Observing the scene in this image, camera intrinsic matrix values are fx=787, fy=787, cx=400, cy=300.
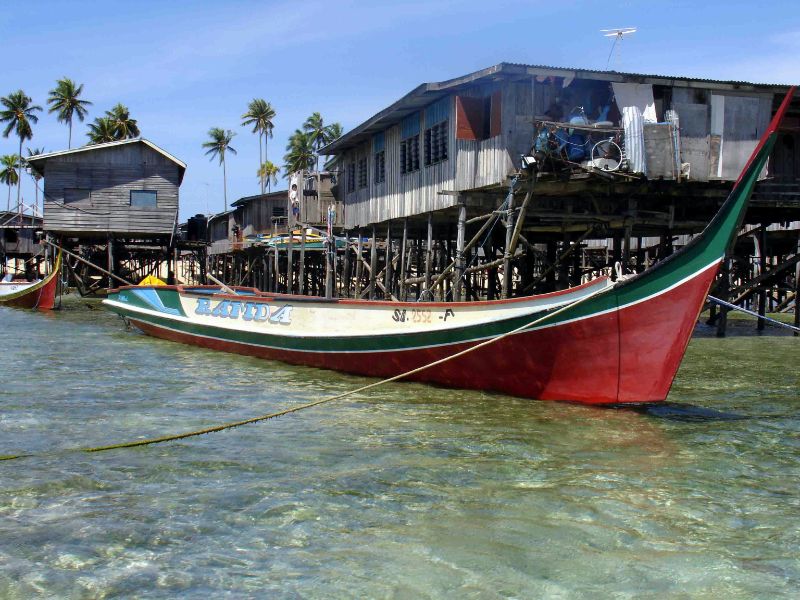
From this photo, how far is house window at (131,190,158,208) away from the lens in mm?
30688

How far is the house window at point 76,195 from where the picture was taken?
3012 cm

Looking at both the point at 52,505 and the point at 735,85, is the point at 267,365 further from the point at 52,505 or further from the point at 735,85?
the point at 735,85

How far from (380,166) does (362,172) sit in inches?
71.9

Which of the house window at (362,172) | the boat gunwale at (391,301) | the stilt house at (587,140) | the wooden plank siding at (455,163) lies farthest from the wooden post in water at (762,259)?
the boat gunwale at (391,301)

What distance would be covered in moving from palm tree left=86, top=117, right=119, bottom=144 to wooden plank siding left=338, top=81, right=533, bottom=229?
41103mm

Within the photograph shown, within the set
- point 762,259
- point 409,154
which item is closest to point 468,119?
point 409,154

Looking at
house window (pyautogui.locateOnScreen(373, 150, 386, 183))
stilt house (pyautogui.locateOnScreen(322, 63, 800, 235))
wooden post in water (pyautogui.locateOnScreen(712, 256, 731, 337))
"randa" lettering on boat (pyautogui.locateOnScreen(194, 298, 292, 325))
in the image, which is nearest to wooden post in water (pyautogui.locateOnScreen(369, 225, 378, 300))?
house window (pyautogui.locateOnScreen(373, 150, 386, 183))

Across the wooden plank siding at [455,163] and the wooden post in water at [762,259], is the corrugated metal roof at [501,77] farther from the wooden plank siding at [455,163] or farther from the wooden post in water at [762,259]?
the wooden post in water at [762,259]

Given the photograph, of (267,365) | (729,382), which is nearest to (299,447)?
(267,365)

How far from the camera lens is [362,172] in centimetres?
2250

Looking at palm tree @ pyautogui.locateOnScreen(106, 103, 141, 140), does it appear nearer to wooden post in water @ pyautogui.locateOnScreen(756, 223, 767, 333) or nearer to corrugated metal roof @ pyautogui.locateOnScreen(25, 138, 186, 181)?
corrugated metal roof @ pyautogui.locateOnScreen(25, 138, 186, 181)

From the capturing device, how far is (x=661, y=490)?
19.7 ft

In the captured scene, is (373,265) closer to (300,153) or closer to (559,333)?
(559,333)

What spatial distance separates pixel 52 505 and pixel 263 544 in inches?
68.8
